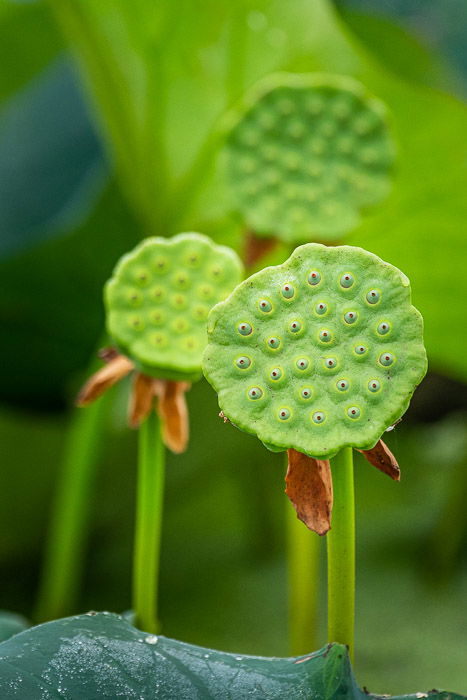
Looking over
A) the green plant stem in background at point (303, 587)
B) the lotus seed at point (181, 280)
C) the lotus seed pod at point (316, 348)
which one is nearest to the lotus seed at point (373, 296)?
the lotus seed pod at point (316, 348)

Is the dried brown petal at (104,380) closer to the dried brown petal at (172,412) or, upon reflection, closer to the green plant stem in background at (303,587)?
the dried brown petal at (172,412)

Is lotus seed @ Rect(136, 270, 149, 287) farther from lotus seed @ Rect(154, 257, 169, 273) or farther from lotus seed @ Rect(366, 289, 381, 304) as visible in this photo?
lotus seed @ Rect(366, 289, 381, 304)

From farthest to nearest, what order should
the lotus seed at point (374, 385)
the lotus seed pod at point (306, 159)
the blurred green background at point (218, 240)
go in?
the blurred green background at point (218, 240) < the lotus seed pod at point (306, 159) < the lotus seed at point (374, 385)

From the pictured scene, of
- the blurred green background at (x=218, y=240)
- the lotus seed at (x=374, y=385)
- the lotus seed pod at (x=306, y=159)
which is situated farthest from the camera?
the blurred green background at (x=218, y=240)

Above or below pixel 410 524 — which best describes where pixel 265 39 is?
above

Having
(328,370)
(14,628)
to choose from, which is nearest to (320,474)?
(328,370)

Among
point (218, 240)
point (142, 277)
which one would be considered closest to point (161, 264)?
point (142, 277)

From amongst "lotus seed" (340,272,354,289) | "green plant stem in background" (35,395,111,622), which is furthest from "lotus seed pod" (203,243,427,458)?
"green plant stem in background" (35,395,111,622)

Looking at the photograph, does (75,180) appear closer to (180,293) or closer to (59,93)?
(59,93)

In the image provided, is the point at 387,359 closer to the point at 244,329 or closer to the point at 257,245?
the point at 244,329
